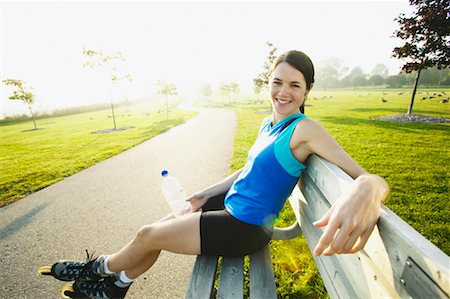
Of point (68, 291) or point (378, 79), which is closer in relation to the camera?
point (68, 291)

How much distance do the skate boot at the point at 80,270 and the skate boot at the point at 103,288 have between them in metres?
0.05

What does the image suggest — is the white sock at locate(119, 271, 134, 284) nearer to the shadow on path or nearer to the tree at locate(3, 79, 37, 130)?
the shadow on path

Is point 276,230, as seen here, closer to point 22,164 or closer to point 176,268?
point 176,268

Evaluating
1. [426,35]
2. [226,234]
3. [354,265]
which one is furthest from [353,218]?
[426,35]

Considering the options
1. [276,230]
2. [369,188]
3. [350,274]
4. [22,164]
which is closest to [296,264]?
[276,230]

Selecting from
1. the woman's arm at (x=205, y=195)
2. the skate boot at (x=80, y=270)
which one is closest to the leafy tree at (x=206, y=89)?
the woman's arm at (x=205, y=195)

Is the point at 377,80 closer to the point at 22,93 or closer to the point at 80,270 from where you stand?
the point at 22,93

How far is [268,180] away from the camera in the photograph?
1.88 meters

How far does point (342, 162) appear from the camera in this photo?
147cm

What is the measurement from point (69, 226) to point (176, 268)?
92.8 inches

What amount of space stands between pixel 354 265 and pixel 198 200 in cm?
179

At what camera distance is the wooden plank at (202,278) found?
1.71 metres

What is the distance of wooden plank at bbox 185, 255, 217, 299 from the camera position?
1715 mm

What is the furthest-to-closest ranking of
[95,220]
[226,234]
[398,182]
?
[398,182] < [95,220] < [226,234]
